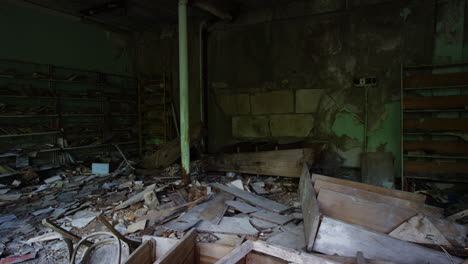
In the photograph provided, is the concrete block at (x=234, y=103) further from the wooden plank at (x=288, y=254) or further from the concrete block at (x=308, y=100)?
the wooden plank at (x=288, y=254)

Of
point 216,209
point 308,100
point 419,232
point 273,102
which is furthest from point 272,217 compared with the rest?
point 273,102

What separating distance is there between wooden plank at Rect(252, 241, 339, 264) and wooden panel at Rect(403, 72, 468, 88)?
13.6 ft

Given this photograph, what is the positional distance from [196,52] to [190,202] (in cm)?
408

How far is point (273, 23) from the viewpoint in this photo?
18.3ft

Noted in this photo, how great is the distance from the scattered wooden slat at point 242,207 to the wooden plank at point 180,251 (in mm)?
1681

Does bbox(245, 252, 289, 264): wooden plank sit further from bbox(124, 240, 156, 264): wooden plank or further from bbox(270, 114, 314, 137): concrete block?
bbox(270, 114, 314, 137): concrete block

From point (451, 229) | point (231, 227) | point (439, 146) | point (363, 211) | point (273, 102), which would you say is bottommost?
point (231, 227)

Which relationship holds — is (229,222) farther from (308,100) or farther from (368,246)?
(308,100)

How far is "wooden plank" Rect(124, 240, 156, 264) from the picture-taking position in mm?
1494

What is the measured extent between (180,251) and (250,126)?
449cm

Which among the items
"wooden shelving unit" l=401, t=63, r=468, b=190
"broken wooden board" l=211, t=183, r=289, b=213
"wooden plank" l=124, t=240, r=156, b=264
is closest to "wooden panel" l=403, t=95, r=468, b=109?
"wooden shelving unit" l=401, t=63, r=468, b=190

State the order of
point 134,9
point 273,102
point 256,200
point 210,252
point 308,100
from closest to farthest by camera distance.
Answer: point 210,252, point 256,200, point 308,100, point 273,102, point 134,9

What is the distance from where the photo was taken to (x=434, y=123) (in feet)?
14.0

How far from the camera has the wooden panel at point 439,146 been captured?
4109mm
